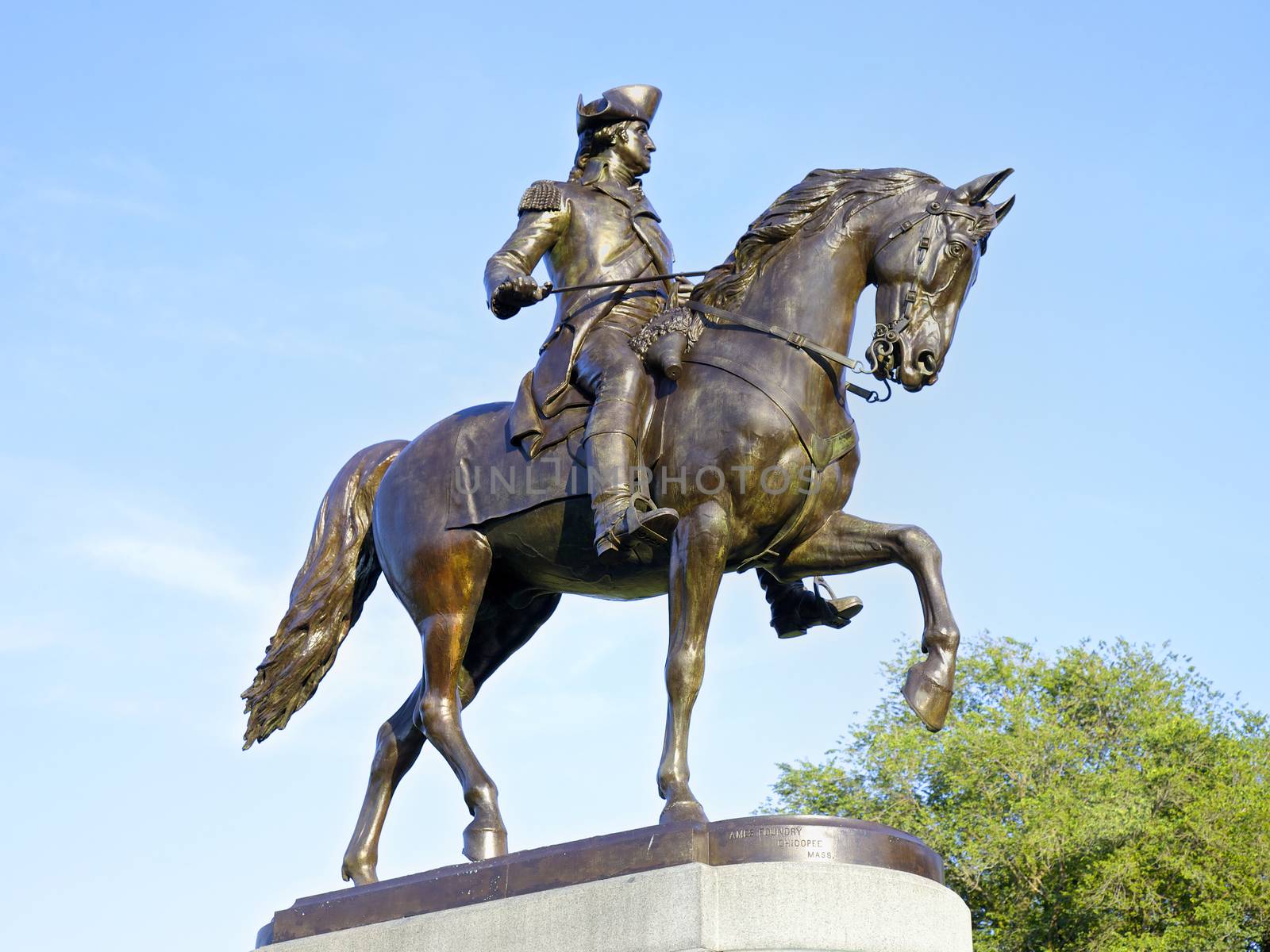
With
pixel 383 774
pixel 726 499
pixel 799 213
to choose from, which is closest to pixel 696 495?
pixel 726 499

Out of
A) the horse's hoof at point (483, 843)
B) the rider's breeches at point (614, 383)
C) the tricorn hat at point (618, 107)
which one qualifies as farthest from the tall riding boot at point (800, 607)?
the tricorn hat at point (618, 107)

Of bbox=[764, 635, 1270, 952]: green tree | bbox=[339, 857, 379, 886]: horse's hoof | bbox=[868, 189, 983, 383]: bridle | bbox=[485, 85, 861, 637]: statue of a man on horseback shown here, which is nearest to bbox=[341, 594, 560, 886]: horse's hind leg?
bbox=[339, 857, 379, 886]: horse's hoof

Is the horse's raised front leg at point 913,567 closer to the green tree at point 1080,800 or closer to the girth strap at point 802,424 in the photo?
the girth strap at point 802,424

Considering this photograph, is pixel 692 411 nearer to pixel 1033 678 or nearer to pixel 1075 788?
pixel 1075 788

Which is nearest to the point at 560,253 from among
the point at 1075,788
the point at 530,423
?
the point at 530,423

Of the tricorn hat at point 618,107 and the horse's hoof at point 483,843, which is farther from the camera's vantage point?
the tricorn hat at point 618,107

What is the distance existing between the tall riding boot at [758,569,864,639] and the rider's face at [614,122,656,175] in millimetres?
2688

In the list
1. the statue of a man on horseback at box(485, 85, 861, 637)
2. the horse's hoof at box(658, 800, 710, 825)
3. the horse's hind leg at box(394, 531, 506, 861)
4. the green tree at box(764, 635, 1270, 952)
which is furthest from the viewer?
the green tree at box(764, 635, 1270, 952)

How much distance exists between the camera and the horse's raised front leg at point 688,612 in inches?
329

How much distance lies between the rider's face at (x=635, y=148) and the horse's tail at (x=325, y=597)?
7.37 ft

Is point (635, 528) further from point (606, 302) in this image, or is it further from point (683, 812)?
point (606, 302)

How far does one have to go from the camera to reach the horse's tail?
9969mm

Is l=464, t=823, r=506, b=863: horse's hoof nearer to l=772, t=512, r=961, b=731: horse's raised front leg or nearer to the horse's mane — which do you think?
l=772, t=512, r=961, b=731: horse's raised front leg

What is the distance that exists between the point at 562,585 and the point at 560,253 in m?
2.00
